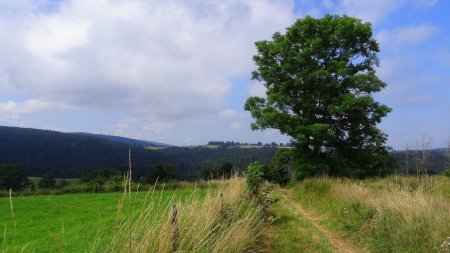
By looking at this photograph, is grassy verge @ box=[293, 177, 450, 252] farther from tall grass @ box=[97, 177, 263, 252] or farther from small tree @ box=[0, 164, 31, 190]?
small tree @ box=[0, 164, 31, 190]

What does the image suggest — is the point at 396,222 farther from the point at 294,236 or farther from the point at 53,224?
the point at 53,224

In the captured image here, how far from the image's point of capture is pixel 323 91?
2795 cm

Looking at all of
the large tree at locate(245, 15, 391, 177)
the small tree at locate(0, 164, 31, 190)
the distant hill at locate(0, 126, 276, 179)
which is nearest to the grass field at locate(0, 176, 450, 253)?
the large tree at locate(245, 15, 391, 177)

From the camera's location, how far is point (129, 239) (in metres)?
4.46

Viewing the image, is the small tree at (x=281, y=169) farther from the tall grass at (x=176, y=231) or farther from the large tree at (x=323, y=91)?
the tall grass at (x=176, y=231)

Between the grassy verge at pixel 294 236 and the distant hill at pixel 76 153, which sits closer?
the grassy verge at pixel 294 236

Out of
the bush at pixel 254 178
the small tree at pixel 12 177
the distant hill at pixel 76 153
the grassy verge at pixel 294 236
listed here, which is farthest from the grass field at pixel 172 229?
the distant hill at pixel 76 153

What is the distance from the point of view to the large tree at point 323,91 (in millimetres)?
27375

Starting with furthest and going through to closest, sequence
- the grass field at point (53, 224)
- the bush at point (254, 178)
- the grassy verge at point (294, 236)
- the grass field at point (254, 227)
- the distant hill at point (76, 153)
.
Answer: the distant hill at point (76, 153) < the bush at point (254, 178) < the grass field at point (53, 224) < the grassy verge at point (294, 236) < the grass field at point (254, 227)

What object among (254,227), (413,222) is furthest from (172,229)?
(413,222)

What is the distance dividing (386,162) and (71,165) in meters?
128

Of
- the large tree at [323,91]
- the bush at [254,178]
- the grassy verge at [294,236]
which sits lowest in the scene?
the grassy verge at [294,236]

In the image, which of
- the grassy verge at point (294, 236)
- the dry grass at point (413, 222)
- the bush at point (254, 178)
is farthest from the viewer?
the bush at point (254, 178)

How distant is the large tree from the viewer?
89.8 feet
